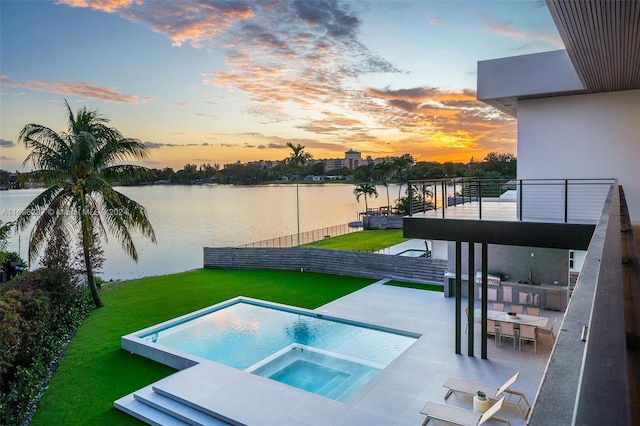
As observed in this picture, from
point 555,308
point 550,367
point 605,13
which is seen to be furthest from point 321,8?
point 550,367

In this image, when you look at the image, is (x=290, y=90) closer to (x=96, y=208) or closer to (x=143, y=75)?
(x=143, y=75)

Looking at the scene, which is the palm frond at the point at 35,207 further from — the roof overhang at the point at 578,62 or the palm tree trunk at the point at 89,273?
the roof overhang at the point at 578,62

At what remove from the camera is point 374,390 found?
9.34 metres

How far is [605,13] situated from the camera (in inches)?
241

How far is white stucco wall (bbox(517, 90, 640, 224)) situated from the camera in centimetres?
1155

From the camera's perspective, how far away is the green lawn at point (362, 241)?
30.0 meters

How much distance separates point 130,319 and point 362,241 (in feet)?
68.5

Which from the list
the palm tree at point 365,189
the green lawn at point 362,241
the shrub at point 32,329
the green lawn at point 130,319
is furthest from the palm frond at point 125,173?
the palm tree at point 365,189

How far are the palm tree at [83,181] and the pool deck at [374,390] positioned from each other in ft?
26.2

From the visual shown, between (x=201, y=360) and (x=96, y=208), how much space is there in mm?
8461

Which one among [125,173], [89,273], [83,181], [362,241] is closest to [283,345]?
[89,273]

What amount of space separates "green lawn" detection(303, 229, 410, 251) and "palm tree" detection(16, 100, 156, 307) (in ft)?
50.1

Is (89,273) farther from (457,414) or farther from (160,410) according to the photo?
(457,414)

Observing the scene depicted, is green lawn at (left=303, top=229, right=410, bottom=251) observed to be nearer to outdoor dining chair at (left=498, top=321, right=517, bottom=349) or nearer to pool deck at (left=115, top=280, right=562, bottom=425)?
outdoor dining chair at (left=498, top=321, right=517, bottom=349)
